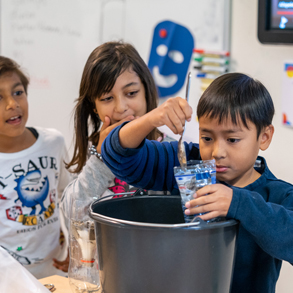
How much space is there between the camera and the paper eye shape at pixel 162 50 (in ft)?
6.06

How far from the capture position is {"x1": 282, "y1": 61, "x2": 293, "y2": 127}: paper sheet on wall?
1.40 metres

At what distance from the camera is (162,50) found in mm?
1868

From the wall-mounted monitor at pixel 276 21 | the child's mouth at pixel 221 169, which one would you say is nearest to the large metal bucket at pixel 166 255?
the child's mouth at pixel 221 169

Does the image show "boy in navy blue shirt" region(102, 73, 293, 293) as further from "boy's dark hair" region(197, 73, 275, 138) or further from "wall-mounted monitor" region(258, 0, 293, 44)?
"wall-mounted monitor" region(258, 0, 293, 44)

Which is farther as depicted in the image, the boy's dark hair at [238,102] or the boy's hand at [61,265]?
the boy's hand at [61,265]

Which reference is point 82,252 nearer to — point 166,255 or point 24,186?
point 166,255

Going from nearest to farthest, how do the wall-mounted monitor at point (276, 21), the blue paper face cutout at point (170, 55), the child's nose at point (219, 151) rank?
the child's nose at point (219, 151)
the wall-mounted monitor at point (276, 21)
the blue paper face cutout at point (170, 55)

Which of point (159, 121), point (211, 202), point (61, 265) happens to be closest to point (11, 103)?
point (61, 265)

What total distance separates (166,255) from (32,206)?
88cm

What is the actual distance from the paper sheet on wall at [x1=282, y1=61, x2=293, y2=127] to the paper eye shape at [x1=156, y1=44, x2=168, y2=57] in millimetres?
605

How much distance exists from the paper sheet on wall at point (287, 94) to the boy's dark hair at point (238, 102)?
29.3 inches

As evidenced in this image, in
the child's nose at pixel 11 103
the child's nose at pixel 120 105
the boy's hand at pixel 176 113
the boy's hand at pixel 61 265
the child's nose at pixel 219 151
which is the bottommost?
the boy's hand at pixel 61 265

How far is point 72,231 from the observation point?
0.79 meters

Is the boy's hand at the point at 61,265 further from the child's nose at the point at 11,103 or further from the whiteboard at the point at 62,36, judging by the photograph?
the whiteboard at the point at 62,36
